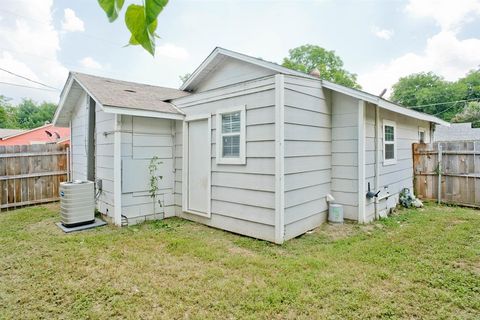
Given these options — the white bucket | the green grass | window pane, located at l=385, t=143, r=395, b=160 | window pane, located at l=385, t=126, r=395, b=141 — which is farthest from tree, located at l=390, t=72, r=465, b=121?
the green grass

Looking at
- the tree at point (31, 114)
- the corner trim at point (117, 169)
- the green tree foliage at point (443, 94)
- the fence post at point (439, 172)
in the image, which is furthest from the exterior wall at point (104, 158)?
the tree at point (31, 114)

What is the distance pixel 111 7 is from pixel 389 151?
702 centimetres

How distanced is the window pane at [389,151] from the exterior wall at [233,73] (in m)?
3.33

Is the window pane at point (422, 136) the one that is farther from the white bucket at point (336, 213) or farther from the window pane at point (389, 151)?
the white bucket at point (336, 213)

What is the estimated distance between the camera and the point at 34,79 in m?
18.1

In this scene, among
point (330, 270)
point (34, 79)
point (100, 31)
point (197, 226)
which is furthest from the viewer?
point (34, 79)

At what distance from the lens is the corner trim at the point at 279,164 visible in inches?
164

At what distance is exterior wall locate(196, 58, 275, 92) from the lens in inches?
244

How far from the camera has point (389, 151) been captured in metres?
6.39

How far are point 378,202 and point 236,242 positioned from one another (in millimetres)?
3444

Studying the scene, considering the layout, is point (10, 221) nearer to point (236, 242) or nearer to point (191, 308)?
point (236, 242)

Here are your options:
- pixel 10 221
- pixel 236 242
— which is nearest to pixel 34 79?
pixel 10 221

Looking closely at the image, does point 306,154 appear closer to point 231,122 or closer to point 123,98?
point 231,122

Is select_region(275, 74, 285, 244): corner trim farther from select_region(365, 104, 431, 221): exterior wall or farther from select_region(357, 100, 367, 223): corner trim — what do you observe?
select_region(365, 104, 431, 221): exterior wall
